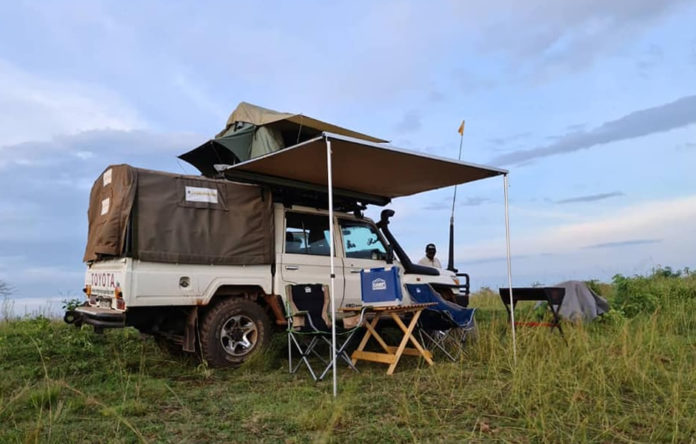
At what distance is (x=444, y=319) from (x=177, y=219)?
10.0 ft

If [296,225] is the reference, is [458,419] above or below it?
below

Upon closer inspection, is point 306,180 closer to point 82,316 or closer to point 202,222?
point 202,222

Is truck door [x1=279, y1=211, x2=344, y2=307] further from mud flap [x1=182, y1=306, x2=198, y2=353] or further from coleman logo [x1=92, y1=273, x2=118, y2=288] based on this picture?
coleman logo [x1=92, y1=273, x2=118, y2=288]

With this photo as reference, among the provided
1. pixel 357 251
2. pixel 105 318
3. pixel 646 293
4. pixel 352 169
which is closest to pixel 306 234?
pixel 357 251

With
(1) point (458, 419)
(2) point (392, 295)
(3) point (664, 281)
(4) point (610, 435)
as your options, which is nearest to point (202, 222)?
(2) point (392, 295)

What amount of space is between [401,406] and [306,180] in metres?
3.35

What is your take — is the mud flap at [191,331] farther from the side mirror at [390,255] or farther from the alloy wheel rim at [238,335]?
the side mirror at [390,255]

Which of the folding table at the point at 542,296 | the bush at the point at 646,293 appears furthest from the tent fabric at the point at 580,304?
the folding table at the point at 542,296

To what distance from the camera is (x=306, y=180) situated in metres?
6.48

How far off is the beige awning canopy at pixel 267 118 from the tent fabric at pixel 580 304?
4035mm

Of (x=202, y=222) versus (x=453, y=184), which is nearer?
(x=202, y=222)

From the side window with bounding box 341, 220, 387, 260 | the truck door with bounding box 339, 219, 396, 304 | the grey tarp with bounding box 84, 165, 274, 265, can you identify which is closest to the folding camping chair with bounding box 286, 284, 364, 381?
the grey tarp with bounding box 84, 165, 274, 265

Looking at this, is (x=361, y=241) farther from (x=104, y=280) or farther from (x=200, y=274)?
(x=104, y=280)

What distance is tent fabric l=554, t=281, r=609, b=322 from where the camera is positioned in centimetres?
801
